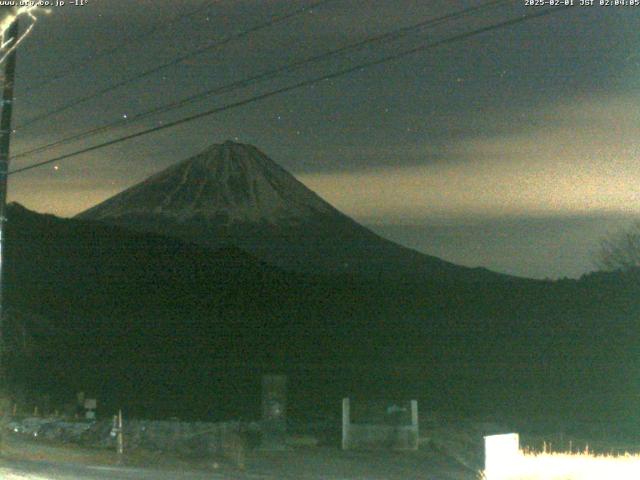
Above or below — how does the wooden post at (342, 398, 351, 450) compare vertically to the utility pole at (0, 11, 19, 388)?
below

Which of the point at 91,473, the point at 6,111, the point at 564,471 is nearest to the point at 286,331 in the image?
the point at 6,111

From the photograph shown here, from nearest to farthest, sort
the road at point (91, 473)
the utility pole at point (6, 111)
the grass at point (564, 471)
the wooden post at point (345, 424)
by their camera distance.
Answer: the grass at point (564, 471) < the road at point (91, 473) < the utility pole at point (6, 111) < the wooden post at point (345, 424)

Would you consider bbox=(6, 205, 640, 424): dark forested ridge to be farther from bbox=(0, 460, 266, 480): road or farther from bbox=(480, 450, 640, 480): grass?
bbox=(480, 450, 640, 480): grass

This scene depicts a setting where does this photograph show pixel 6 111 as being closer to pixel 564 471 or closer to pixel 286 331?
pixel 564 471

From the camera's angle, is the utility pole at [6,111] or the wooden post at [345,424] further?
the wooden post at [345,424]

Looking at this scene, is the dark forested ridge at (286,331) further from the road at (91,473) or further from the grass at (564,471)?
the grass at (564,471)

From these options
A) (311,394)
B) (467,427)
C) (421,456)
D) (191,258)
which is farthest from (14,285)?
(421,456)

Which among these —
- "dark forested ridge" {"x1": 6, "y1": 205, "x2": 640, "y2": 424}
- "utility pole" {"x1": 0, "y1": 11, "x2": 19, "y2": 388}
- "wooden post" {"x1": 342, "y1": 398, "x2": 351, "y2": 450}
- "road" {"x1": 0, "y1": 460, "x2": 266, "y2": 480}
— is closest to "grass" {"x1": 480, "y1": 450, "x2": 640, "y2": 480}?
"road" {"x1": 0, "y1": 460, "x2": 266, "y2": 480}

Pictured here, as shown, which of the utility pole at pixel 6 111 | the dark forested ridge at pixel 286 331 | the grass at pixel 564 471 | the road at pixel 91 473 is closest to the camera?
the grass at pixel 564 471

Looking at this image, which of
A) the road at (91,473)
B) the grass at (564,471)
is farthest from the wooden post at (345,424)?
the grass at (564,471)

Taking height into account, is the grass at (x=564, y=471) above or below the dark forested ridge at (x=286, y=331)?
below

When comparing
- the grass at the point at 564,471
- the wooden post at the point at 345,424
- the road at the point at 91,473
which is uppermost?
the wooden post at the point at 345,424
